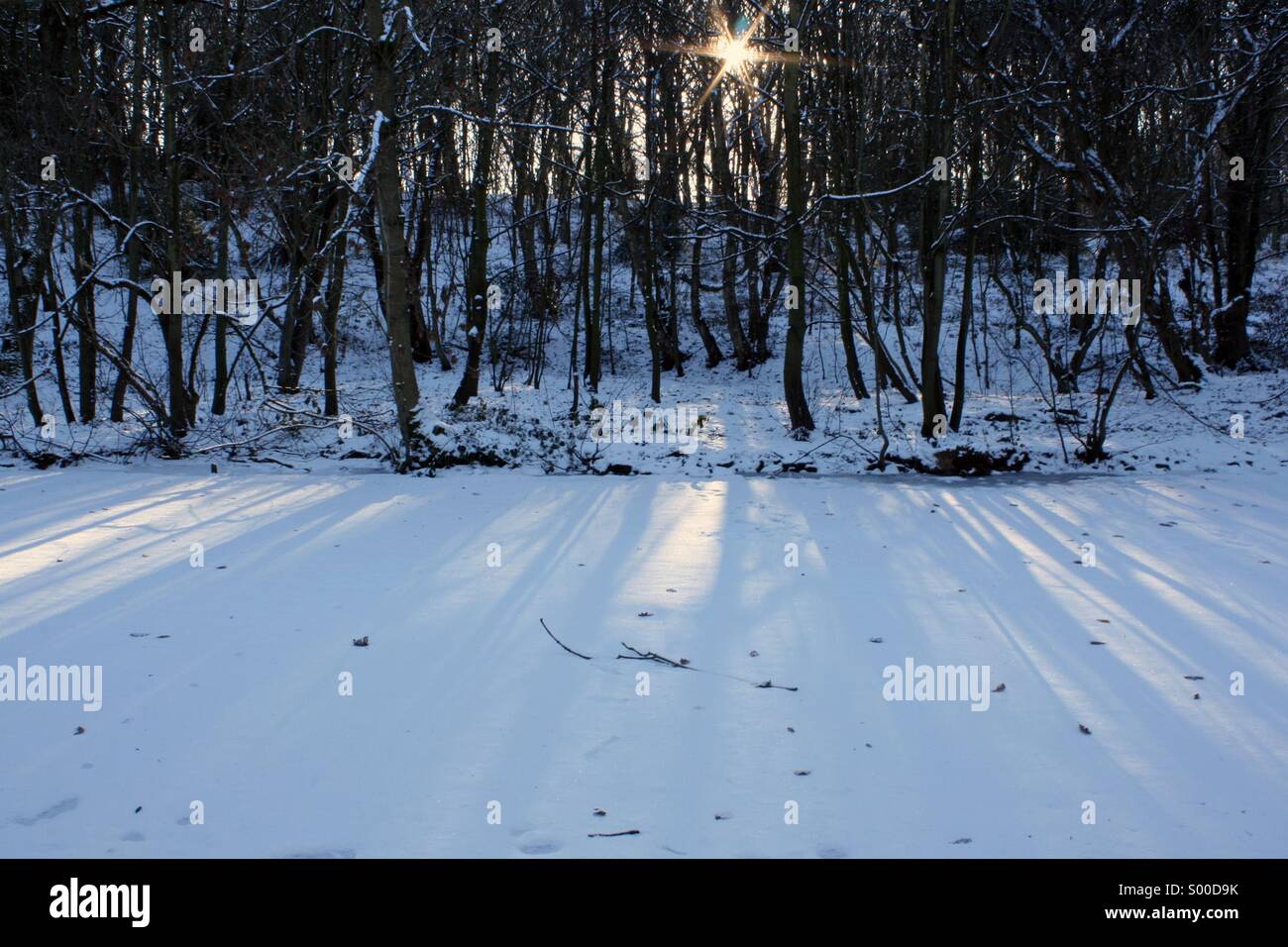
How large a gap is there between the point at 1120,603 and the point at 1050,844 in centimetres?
331

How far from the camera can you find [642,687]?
450 centimetres

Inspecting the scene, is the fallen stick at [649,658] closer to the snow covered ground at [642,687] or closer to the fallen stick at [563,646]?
the snow covered ground at [642,687]

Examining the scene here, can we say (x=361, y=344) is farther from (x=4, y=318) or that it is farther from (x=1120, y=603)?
(x=1120, y=603)

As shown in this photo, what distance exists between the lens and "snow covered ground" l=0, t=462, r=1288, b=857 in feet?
10.6

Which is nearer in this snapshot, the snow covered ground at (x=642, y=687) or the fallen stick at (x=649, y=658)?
the snow covered ground at (x=642, y=687)

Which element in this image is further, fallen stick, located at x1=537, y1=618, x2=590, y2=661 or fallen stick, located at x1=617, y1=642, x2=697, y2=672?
fallen stick, located at x1=537, y1=618, x2=590, y2=661

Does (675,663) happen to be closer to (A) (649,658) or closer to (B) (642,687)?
(A) (649,658)

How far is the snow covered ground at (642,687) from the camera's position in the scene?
3.22m

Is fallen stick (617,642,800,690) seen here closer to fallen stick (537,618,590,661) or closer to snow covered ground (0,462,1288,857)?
snow covered ground (0,462,1288,857)

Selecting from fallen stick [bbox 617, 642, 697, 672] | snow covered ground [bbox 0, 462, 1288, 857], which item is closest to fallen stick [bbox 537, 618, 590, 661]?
snow covered ground [bbox 0, 462, 1288, 857]

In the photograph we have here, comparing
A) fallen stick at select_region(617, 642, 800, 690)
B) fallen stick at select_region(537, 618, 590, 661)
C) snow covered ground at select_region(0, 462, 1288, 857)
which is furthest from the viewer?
fallen stick at select_region(537, 618, 590, 661)

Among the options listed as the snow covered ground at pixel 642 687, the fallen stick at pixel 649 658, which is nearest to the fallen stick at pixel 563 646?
the snow covered ground at pixel 642 687

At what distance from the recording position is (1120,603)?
231 inches

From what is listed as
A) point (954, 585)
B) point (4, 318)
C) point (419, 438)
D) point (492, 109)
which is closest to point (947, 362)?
point (492, 109)
